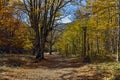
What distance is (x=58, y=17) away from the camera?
35.4 m

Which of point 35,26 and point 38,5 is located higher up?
point 38,5

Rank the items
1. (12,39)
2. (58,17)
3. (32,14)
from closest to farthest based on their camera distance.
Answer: (32,14) → (58,17) → (12,39)

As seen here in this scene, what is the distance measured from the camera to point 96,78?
14125 millimetres

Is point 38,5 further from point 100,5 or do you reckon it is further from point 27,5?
point 100,5

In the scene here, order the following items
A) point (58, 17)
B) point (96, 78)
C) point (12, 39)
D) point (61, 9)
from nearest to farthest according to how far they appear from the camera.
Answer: point (96, 78) → point (61, 9) → point (58, 17) → point (12, 39)

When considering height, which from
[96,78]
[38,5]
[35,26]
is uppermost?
[38,5]

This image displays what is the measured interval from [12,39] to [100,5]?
25.8 metres

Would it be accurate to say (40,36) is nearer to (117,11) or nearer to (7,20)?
(7,20)

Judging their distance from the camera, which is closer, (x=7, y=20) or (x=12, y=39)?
(x=7, y=20)

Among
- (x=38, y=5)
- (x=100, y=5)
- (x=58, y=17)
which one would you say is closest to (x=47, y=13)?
(x=38, y=5)

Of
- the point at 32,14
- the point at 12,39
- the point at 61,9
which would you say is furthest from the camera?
the point at 12,39

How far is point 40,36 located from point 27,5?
13.1ft

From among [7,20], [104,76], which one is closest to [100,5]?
[104,76]

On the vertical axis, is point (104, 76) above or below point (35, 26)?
below
